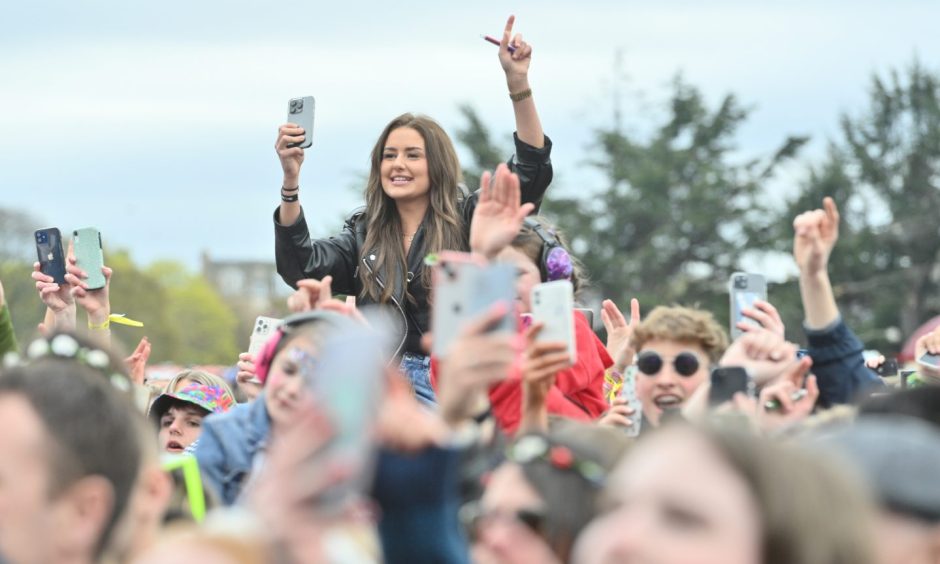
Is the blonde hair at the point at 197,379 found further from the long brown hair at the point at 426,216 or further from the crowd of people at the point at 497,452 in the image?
the crowd of people at the point at 497,452

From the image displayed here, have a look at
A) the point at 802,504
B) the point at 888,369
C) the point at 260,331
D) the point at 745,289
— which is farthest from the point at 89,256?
the point at 888,369

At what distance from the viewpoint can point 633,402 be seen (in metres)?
6.08

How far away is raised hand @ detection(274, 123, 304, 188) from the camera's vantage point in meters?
7.46

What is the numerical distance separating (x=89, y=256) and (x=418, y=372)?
1669 millimetres

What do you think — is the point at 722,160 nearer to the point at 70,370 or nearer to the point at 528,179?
the point at 528,179

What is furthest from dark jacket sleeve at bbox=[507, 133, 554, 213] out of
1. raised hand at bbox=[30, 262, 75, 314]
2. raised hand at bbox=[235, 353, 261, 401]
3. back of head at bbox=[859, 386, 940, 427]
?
back of head at bbox=[859, 386, 940, 427]

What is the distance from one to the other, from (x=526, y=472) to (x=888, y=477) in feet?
2.84

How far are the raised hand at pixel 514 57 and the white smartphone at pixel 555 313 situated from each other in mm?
2436

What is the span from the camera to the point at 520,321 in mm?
6094

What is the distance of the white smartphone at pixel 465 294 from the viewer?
390cm

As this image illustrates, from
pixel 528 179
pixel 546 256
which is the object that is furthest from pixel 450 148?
pixel 546 256

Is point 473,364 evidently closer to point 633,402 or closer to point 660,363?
→ point 633,402

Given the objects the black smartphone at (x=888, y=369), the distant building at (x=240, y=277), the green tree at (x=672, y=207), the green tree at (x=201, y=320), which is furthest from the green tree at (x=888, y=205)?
the distant building at (x=240, y=277)

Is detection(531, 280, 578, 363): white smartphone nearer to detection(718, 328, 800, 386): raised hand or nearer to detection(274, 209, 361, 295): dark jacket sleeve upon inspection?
detection(718, 328, 800, 386): raised hand
